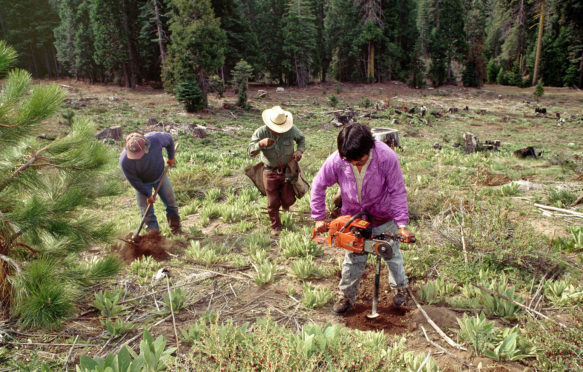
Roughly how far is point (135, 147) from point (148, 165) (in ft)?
1.55

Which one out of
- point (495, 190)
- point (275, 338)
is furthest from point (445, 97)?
point (275, 338)

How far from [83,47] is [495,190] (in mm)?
40189

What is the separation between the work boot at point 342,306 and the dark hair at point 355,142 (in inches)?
64.7

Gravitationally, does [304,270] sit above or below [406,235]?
below

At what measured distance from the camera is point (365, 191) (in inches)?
143

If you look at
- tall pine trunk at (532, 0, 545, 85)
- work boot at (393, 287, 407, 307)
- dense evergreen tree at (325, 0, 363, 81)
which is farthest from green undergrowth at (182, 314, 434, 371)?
tall pine trunk at (532, 0, 545, 85)

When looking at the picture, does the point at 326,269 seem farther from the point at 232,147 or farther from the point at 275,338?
the point at 232,147

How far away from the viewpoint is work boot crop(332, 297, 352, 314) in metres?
3.90

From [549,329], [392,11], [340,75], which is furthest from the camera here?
[340,75]

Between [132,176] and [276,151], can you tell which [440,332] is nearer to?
[276,151]

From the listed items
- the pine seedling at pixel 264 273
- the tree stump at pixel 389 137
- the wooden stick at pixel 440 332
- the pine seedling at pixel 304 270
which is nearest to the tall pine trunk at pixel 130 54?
the tree stump at pixel 389 137

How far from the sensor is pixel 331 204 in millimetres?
6727

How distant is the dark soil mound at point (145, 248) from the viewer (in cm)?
529

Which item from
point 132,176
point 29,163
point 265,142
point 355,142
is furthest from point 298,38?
point 29,163
